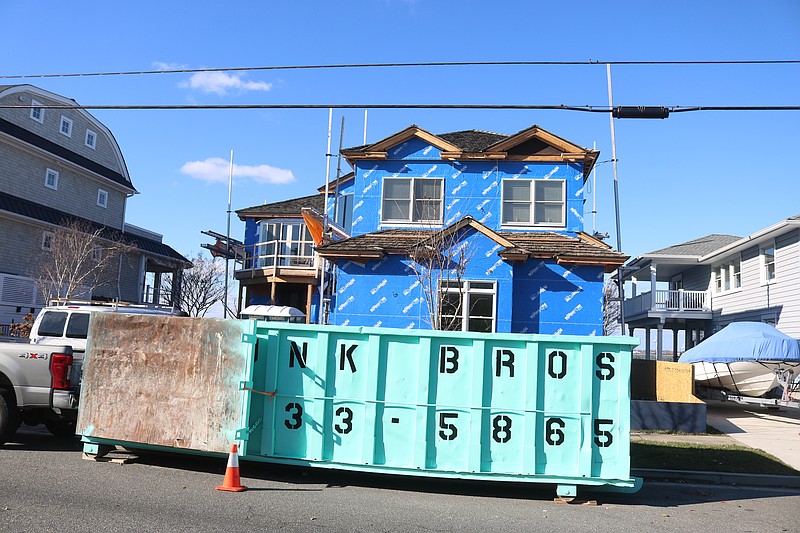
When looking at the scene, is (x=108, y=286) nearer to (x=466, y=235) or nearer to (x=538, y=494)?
(x=466, y=235)

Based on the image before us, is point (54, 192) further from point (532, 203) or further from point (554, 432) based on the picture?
point (554, 432)

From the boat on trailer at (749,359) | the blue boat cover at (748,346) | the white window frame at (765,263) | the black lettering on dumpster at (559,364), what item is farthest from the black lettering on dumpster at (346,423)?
the white window frame at (765,263)

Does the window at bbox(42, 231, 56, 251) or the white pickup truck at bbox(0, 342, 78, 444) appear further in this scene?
the window at bbox(42, 231, 56, 251)

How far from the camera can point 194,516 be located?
6.29 metres

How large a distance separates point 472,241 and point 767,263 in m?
13.9

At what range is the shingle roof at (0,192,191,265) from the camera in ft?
91.5

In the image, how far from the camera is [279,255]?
2998 centimetres

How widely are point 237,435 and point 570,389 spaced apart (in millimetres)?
4018

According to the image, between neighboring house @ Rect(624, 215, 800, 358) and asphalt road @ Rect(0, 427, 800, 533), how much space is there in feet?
55.0

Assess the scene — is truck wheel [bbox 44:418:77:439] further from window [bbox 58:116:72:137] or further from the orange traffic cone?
window [bbox 58:116:72:137]

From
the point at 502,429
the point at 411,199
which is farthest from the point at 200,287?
the point at 502,429

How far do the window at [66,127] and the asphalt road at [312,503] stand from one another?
27591 millimetres

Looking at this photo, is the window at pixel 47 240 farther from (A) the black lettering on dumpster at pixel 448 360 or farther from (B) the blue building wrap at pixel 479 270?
(A) the black lettering on dumpster at pixel 448 360

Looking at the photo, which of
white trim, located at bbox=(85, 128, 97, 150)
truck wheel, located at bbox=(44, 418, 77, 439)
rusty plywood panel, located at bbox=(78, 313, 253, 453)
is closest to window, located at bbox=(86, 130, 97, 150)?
white trim, located at bbox=(85, 128, 97, 150)
